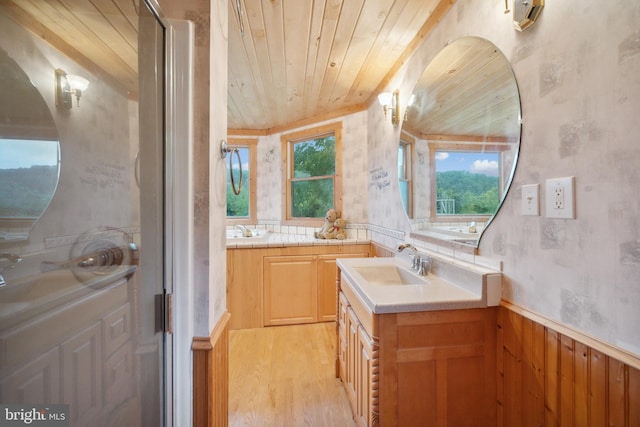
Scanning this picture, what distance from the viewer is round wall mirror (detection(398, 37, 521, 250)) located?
43.9 inches

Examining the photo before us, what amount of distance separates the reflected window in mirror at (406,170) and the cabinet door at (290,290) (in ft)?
3.83

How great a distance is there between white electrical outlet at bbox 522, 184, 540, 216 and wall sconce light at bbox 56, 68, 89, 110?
4.95 feet

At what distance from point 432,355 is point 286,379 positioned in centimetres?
123

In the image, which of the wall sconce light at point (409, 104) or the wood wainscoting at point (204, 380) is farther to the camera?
the wall sconce light at point (409, 104)

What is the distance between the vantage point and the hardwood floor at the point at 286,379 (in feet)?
5.17

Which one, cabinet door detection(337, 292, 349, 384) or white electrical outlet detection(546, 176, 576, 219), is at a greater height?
white electrical outlet detection(546, 176, 576, 219)

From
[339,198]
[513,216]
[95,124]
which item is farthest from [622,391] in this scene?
[339,198]

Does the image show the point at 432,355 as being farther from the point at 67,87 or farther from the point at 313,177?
the point at 313,177

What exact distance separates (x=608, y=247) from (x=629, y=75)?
0.45 metres

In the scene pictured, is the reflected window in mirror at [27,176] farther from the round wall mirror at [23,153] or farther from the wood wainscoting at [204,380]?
the wood wainscoting at [204,380]

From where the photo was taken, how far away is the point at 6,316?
60 cm

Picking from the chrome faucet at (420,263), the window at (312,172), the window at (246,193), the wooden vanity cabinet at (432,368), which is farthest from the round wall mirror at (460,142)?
the window at (246,193)

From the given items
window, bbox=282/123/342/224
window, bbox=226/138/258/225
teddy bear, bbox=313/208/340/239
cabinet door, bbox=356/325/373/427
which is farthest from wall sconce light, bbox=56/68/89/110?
window, bbox=226/138/258/225

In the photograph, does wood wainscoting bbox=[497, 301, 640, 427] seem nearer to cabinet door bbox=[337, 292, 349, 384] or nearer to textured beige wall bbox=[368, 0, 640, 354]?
textured beige wall bbox=[368, 0, 640, 354]
